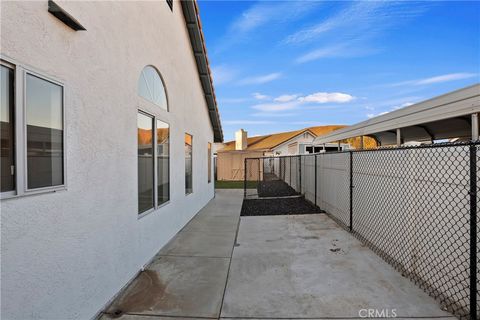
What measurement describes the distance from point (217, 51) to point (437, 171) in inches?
468

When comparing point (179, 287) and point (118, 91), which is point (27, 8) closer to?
point (118, 91)

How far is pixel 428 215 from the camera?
3.54 metres

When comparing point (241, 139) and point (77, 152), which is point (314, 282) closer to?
point (77, 152)

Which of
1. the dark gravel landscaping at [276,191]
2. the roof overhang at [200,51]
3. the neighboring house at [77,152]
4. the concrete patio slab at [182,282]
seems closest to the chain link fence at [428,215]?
the concrete patio slab at [182,282]

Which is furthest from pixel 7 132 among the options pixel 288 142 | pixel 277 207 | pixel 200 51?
pixel 288 142

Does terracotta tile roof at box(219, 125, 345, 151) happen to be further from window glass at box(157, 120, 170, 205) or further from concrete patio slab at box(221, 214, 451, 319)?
A: window glass at box(157, 120, 170, 205)

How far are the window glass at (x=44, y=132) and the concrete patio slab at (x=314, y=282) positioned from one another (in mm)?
2262

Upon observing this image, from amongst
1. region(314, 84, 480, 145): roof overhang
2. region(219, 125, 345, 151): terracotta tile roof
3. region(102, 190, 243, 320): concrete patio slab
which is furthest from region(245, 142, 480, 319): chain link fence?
region(219, 125, 345, 151): terracotta tile roof

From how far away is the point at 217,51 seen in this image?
1321 cm

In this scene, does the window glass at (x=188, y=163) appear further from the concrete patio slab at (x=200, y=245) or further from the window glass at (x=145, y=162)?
the window glass at (x=145, y=162)

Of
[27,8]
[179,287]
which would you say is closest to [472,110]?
[179,287]

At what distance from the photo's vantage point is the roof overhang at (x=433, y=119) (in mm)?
4902

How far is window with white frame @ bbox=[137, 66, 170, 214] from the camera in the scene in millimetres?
4254

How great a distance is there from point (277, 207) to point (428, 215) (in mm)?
6452
